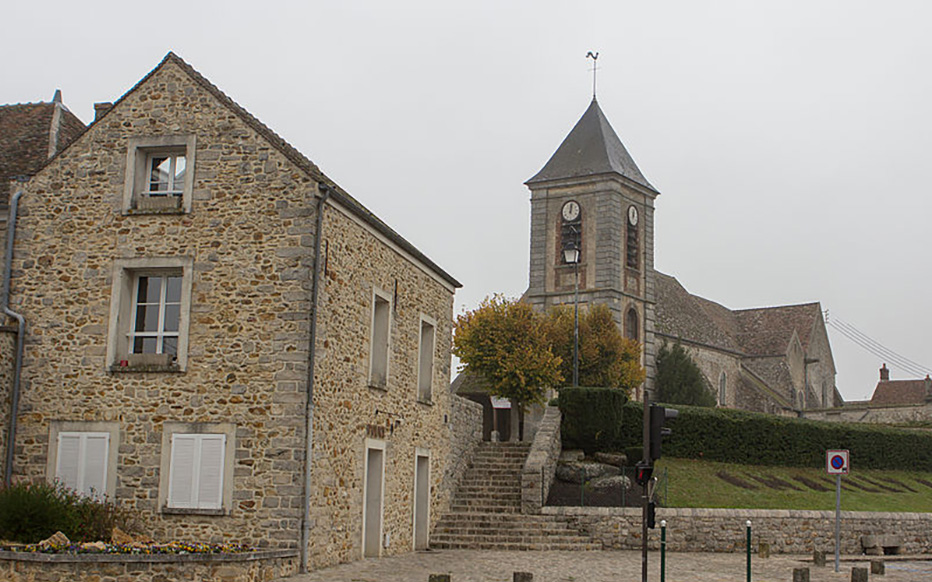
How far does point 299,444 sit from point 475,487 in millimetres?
8962

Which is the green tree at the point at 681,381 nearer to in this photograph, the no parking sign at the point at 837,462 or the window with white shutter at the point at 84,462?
the no parking sign at the point at 837,462

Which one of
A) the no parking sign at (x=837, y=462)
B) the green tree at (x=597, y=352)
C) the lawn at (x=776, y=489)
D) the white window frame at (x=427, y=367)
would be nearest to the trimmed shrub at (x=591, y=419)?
the lawn at (x=776, y=489)

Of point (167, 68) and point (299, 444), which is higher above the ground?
point (167, 68)

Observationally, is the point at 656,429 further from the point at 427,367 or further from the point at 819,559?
the point at 427,367

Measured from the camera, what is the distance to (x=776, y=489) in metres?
25.8

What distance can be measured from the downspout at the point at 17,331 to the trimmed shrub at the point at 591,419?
13.4m

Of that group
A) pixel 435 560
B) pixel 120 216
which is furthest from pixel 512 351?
pixel 120 216

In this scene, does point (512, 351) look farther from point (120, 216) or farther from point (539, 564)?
point (120, 216)

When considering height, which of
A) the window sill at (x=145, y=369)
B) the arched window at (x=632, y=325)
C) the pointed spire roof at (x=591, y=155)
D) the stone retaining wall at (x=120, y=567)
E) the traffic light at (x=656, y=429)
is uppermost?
the pointed spire roof at (x=591, y=155)

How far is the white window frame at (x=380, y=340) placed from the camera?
18.5 metres

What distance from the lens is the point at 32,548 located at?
44.1ft

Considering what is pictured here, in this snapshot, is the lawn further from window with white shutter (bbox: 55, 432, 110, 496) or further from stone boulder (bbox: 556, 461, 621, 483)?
window with white shutter (bbox: 55, 432, 110, 496)

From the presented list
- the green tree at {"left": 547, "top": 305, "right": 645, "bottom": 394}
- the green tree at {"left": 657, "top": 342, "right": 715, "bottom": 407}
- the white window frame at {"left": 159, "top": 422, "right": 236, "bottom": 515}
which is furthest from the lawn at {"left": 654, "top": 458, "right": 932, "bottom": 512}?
the green tree at {"left": 657, "top": 342, "right": 715, "bottom": 407}

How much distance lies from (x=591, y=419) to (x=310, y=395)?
37.9 feet
